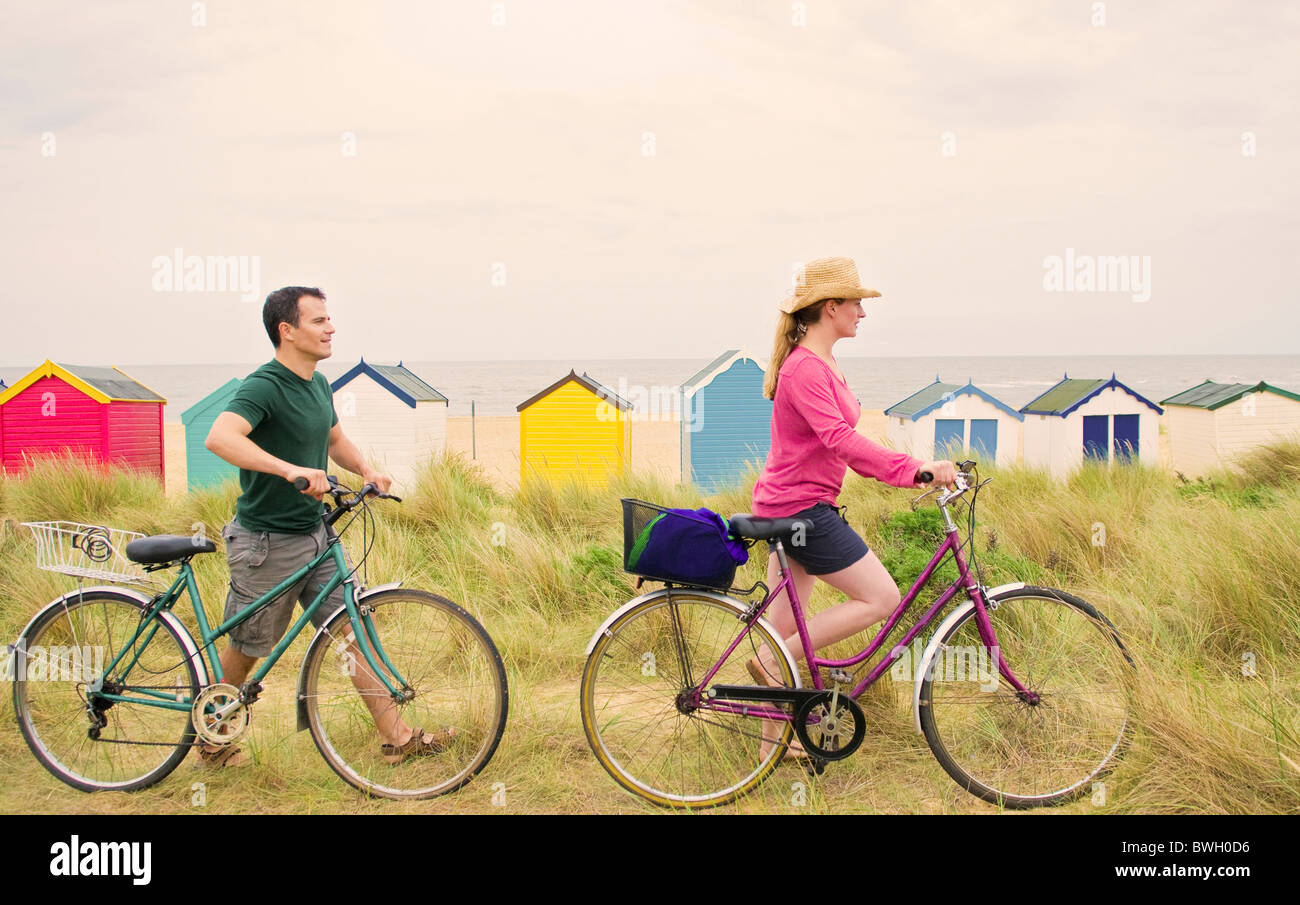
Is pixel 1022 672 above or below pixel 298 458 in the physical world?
below

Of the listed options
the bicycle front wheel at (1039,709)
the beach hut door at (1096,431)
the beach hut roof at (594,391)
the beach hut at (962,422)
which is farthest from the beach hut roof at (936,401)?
the bicycle front wheel at (1039,709)

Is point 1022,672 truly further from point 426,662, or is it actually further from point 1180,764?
point 426,662

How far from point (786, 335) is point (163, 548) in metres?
2.56

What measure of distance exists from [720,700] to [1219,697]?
210 cm

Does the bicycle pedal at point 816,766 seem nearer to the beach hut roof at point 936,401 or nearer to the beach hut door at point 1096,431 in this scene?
the beach hut roof at point 936,401

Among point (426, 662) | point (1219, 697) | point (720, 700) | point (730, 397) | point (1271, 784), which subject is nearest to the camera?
point (1271, 784)

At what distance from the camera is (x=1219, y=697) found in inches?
148

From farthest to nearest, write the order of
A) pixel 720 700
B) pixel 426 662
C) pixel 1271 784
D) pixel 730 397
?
pixel 730 397 < pixel 426 662 < pixel 720 700 < pixel 1271 784

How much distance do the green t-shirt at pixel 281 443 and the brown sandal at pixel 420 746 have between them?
3.16ft

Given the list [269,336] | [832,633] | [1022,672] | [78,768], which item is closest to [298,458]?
[269,336]

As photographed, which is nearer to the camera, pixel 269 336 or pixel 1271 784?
pixel 1271 784

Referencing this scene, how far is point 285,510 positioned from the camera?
142 inches

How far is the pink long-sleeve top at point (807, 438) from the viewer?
3246mm

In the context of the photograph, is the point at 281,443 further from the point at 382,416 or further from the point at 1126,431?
the point at 1126,431
